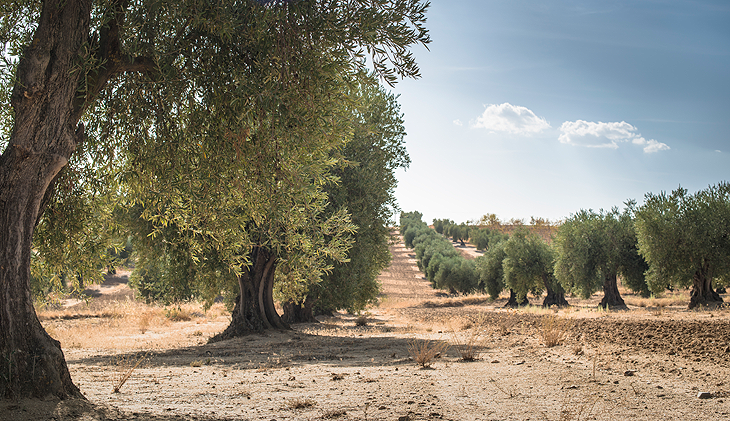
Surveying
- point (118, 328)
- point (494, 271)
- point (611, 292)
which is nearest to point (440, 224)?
point (494, 271)

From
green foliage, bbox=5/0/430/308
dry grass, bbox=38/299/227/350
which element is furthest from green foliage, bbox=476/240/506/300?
green foliage, bbox=5/0/430/308

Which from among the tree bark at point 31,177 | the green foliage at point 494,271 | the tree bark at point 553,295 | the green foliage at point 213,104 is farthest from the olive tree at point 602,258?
the tree bark at point 31,177

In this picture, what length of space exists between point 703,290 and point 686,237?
3.32m

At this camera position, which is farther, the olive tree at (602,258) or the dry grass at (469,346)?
the olive tree at (602,258)

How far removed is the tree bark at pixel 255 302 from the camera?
53.8ft

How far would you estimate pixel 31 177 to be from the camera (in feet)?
15.5

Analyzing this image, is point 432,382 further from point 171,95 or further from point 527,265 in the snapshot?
point 527,265

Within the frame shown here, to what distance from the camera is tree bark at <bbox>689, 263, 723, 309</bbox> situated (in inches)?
971

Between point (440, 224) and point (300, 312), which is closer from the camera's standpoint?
point (300, 312)

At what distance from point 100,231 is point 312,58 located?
4674mm

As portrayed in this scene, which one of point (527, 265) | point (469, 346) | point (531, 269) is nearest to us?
point (469, 346)

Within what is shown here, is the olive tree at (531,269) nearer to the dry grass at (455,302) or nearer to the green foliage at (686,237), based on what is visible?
the dry grass at (455,302)

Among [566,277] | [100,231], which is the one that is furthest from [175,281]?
[566,277]

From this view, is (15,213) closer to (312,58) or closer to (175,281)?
(312,58)
